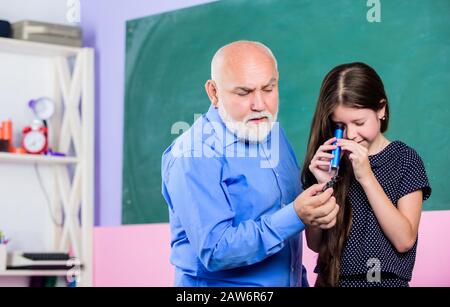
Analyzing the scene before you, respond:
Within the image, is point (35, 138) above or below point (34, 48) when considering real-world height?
below

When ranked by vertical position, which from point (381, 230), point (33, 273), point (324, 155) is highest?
point (324, 155)

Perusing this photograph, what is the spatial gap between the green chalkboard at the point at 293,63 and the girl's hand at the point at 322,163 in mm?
602

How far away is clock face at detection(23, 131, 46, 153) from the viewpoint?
279 centimetres

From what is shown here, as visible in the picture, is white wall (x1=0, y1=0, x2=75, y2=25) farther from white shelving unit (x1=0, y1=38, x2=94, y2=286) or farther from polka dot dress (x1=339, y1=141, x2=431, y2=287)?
polka dot dress (x1=339, y1=141, x2=431, y2=287)

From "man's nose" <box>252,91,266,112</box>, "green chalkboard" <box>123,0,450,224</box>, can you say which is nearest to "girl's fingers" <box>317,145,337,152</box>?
"man's nose" <box>252,91,266,112</box>

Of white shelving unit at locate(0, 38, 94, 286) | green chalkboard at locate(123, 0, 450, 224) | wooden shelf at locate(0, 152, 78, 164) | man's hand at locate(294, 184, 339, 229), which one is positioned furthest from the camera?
white shelving unit at locate(0, 38, 94, 286)

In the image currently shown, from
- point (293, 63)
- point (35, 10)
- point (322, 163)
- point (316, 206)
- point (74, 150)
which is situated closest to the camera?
point (316, 206)

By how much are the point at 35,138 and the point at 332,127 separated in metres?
1.67

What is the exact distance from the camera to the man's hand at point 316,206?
1175 millimetres

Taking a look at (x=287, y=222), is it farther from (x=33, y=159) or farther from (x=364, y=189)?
(x=33, y=159)

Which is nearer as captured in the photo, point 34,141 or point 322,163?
point 322,163

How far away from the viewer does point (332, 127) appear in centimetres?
134

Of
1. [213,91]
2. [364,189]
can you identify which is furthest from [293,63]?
[364,189]

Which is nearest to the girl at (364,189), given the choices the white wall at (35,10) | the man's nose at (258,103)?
the man's nose at (258,103)
